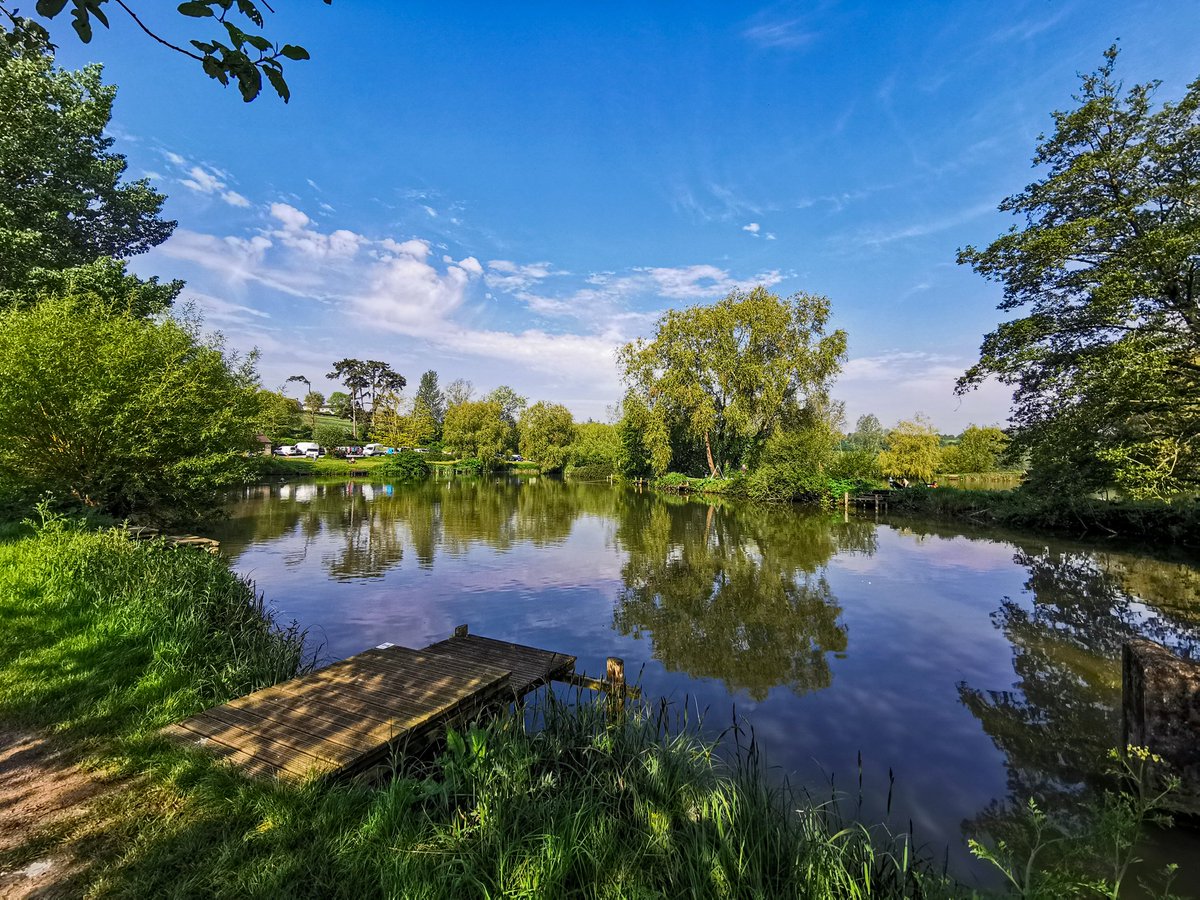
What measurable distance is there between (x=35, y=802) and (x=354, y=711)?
6.48 ft

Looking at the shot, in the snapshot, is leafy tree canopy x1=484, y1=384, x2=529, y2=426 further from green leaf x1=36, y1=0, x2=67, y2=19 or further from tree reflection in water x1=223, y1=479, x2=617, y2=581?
green leaf x1=36, y1=0, x2=67, y2=19

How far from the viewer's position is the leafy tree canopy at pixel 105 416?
36.2 feet

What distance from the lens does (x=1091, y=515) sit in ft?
67.3

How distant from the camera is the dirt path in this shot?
274 centimetres

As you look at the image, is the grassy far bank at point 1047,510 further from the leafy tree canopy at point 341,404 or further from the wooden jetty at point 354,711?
the leafy tree canopy at point 341,404

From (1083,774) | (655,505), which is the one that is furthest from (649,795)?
(655,505)

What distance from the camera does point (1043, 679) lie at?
754 cm

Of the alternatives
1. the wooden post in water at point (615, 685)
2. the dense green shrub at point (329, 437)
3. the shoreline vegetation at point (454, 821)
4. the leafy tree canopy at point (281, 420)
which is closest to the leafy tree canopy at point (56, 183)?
the shoreline vegetation at point (454, 821)

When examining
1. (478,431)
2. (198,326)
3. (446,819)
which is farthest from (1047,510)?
(478,431)

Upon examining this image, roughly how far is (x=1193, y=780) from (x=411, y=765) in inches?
258

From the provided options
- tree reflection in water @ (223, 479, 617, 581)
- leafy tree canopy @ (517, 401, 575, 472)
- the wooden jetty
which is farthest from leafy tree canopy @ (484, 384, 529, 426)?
the wooden jetty

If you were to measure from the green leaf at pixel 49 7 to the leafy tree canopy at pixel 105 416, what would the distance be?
12.9m

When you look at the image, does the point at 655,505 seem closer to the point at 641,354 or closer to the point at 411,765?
the point at 641,354

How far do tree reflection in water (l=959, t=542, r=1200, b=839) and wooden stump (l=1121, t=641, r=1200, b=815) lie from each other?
939 millimetres
